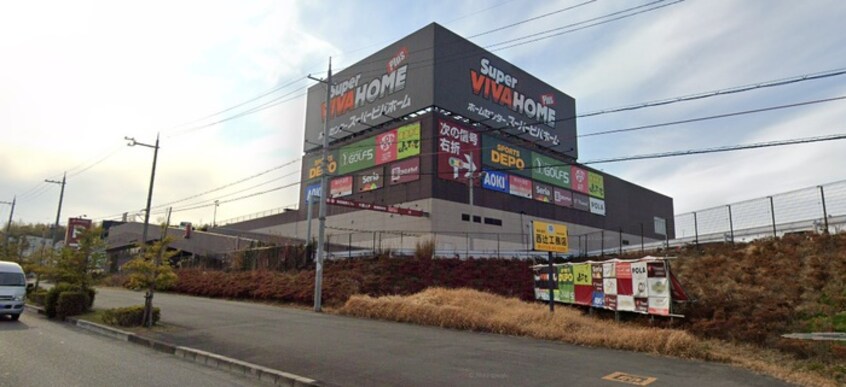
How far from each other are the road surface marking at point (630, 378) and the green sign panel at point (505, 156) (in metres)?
40.4

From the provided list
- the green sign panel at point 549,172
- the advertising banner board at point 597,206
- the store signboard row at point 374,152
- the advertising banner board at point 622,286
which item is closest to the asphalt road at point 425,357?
the advertising banner board at point 622,286

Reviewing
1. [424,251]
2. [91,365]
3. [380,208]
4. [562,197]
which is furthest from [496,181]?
[91,365]

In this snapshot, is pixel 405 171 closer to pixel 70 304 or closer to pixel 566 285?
pixel 566 285

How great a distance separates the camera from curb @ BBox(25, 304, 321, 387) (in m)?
8.38

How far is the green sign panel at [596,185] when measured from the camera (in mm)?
63062

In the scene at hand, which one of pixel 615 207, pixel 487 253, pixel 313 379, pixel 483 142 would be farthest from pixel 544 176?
pixel 313 379

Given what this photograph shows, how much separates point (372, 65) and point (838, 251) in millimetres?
44666

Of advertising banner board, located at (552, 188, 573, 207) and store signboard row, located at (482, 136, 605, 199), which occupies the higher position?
store signboard row, located at (482, 136, 605, 199)

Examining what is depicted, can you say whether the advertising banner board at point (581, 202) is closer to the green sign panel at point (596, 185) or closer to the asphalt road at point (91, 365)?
the green sign panel at point (596, 185)

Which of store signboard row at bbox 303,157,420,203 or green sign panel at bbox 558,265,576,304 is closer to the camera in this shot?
green sign panel at bbox 558,265,576,304

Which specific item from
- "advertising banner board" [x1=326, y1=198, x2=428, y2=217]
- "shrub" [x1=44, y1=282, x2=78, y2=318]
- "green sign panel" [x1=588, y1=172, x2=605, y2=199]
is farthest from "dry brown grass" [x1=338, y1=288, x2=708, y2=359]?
"green sign panel" [x1=588, y1=172, x2=605, y2=199]

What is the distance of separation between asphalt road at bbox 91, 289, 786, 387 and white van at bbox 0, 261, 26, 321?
6904 mm

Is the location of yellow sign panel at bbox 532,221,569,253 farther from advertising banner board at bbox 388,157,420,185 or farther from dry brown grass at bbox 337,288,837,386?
advertising banner board at bbox 388,157,420,185

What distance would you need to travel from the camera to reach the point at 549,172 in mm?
56656
